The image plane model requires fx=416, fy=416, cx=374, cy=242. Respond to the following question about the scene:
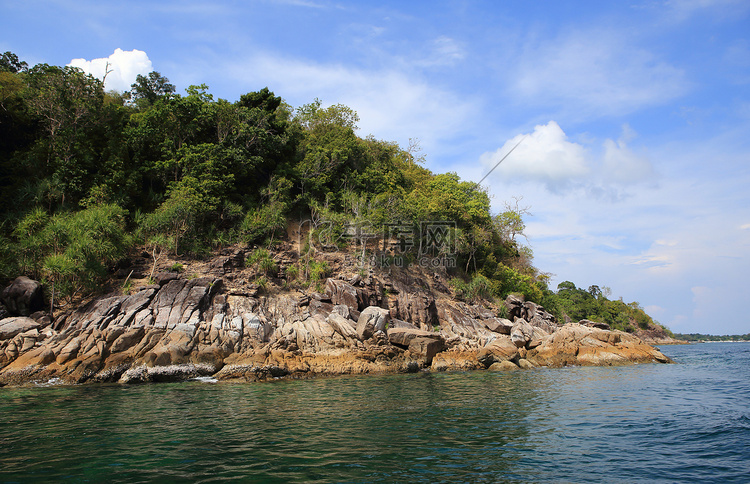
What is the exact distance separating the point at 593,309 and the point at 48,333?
73.1 meters

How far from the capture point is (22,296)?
2056cm

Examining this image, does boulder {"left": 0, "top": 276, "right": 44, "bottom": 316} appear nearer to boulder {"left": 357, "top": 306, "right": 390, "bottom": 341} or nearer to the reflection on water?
the reflection on water

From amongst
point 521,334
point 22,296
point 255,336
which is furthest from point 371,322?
point 22,296

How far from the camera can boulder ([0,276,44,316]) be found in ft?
66.9

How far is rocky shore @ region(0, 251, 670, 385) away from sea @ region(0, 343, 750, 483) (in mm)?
2184

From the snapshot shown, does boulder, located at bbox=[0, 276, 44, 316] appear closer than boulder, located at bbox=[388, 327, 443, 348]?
Yes

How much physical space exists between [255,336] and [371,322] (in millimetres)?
6266

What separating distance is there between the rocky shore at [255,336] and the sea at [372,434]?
7.16 feet

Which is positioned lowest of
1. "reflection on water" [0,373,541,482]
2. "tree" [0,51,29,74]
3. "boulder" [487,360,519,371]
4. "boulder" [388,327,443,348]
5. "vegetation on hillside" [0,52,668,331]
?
"boulder" [487,360,519,371]

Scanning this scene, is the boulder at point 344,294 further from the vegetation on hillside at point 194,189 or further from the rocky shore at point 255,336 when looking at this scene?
the vegetation on hillside at point 194,189

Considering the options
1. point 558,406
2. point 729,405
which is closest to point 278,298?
point 558,406

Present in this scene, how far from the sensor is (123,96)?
146 feet

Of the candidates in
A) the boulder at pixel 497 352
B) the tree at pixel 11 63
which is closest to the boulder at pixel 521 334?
the boulder at pixel 497 352

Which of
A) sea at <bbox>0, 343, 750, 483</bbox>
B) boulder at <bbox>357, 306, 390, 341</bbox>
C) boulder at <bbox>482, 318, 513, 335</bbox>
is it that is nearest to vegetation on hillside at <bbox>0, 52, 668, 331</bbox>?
boulder at <bbox>482, 318, 513, 335</bbox>
